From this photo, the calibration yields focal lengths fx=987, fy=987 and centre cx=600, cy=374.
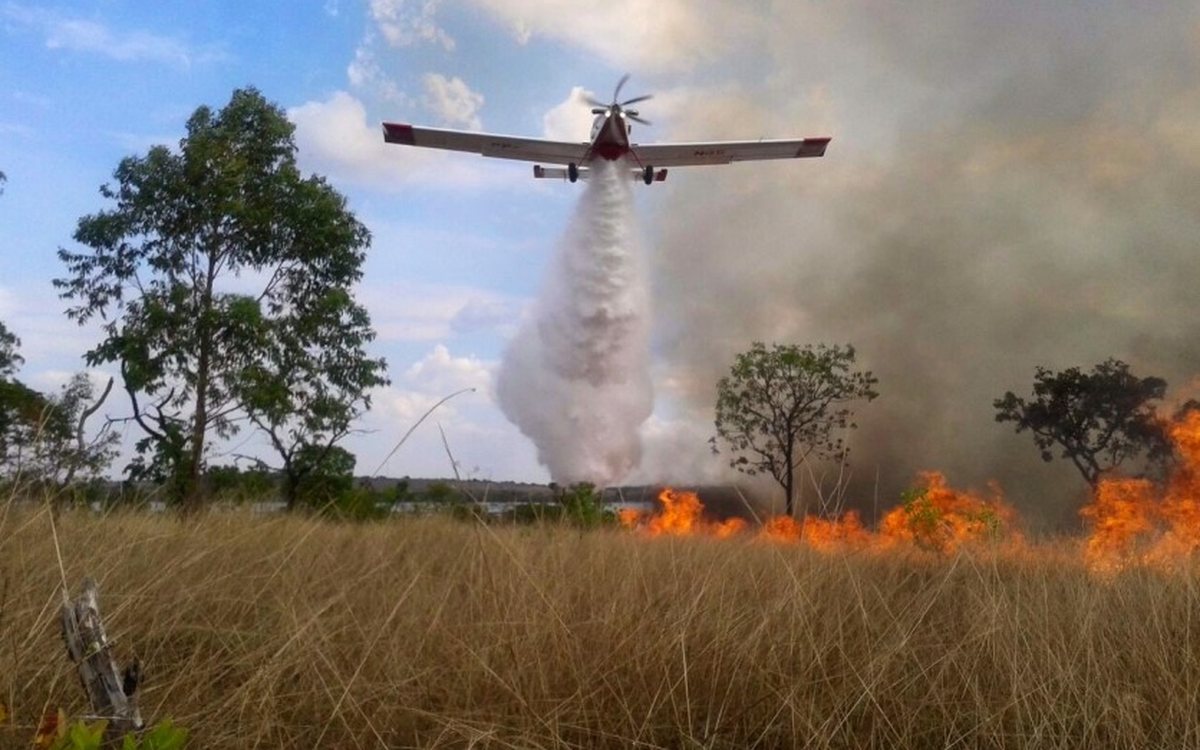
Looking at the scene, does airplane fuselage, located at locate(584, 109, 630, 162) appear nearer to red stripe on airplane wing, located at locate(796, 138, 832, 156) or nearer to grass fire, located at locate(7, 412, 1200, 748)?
red stripe on airplane wing, located at locate(796, 138, 832, 156)

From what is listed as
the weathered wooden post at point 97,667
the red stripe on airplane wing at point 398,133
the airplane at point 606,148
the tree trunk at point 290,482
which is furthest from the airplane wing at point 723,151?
the weathered wooden post at point 97,667

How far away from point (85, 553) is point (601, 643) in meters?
3.48

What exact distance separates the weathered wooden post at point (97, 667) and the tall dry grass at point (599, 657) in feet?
1.25

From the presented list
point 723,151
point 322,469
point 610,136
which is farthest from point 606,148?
point 322,469

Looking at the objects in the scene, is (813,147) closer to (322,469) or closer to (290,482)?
(322,469)

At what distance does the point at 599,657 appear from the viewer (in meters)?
4.55

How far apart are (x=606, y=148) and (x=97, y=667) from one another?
27007mm

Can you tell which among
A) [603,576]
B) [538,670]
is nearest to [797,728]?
[538,670]

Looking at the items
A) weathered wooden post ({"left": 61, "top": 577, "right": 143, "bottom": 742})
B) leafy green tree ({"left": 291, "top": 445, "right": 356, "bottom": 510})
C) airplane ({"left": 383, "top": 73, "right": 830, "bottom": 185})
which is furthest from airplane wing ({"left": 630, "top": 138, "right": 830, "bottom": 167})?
weathered wooden post ({"left": 61, "top": 577, "right": 143, "bottom": 742})

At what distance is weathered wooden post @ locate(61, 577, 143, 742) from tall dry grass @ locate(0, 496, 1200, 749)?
1.25 ft

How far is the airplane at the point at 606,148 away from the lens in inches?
1139

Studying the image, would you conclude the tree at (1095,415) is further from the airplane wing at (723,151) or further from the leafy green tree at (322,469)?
the leafy green tree at (322,469)

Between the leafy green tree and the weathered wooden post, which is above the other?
the leafy green tree

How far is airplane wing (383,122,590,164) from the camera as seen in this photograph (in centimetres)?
3075
